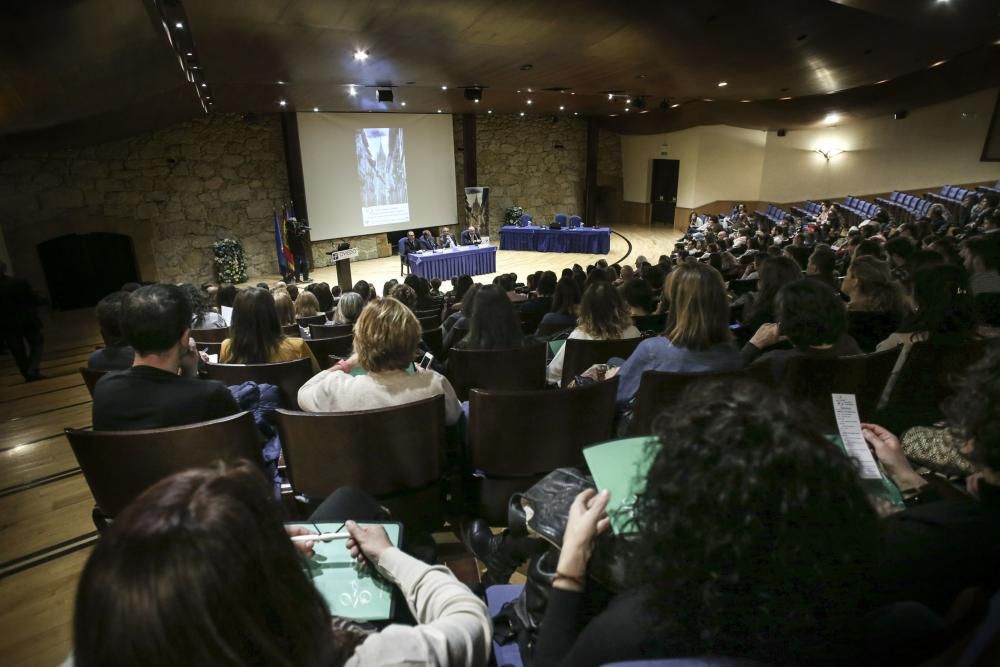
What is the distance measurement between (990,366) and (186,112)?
1008cm

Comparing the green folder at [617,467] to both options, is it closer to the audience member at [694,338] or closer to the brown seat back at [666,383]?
the brown seat back at [666,383]

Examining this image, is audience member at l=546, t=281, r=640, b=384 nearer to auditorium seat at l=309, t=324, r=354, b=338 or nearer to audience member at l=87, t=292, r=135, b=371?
auditorium seat at l=309, t=324, r=354, b=338

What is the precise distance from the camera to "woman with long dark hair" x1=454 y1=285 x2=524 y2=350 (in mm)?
2754

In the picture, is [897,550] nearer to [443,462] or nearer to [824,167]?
[443,462]

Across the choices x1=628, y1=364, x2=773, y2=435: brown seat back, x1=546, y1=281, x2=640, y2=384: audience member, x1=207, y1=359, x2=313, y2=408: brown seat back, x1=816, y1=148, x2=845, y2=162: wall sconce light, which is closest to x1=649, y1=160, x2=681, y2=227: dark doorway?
x1=816, y1=148, x2=845, y2=162: wall sconce light

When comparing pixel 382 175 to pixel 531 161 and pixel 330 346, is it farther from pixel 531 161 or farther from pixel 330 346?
pixel 330 346

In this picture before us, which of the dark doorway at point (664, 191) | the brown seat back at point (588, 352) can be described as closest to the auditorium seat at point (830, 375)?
the brown seat back at point (588, 352)

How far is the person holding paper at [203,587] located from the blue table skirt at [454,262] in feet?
32.1

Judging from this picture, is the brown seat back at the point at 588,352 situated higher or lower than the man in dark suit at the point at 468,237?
higher

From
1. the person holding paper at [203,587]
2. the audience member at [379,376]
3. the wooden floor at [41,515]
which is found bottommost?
the wooden floor at [41,515]

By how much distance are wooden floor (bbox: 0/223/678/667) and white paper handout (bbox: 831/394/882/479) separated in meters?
1.42

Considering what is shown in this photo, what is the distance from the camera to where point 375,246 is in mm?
13359

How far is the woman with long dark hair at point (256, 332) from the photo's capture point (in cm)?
262

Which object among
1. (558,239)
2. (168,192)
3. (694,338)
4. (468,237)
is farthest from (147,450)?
(558,239)
